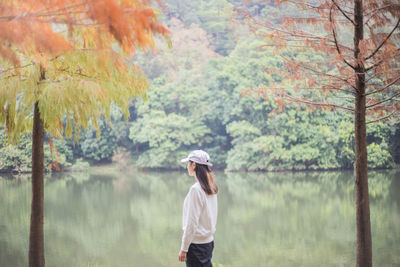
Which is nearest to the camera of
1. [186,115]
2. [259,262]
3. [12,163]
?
[259,262]

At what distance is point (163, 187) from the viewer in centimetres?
1469

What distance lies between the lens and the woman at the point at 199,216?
8.18 ft

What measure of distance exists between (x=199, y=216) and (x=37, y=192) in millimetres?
1500

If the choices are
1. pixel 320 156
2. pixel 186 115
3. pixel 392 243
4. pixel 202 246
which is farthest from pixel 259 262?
pixel 186 115

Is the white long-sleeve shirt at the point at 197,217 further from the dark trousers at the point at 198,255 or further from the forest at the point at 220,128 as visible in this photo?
the forest at the point at 220,128

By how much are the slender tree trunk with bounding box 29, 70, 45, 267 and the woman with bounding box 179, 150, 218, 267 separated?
137 cm

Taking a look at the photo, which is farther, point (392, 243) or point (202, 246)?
point (392, 243)

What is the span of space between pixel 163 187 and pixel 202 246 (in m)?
12.2

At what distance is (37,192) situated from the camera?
3.24m

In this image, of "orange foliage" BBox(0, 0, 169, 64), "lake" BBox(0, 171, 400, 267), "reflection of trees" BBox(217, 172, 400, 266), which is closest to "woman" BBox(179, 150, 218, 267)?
"orange foliage" BBox(0, 0, 169, 64)

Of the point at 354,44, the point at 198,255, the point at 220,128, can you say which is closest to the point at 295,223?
the point at 354,44

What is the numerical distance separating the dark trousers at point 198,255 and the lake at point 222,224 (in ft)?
6.26

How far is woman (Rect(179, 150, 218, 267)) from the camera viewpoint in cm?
249

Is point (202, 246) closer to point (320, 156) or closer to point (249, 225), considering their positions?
point (249, 225)
